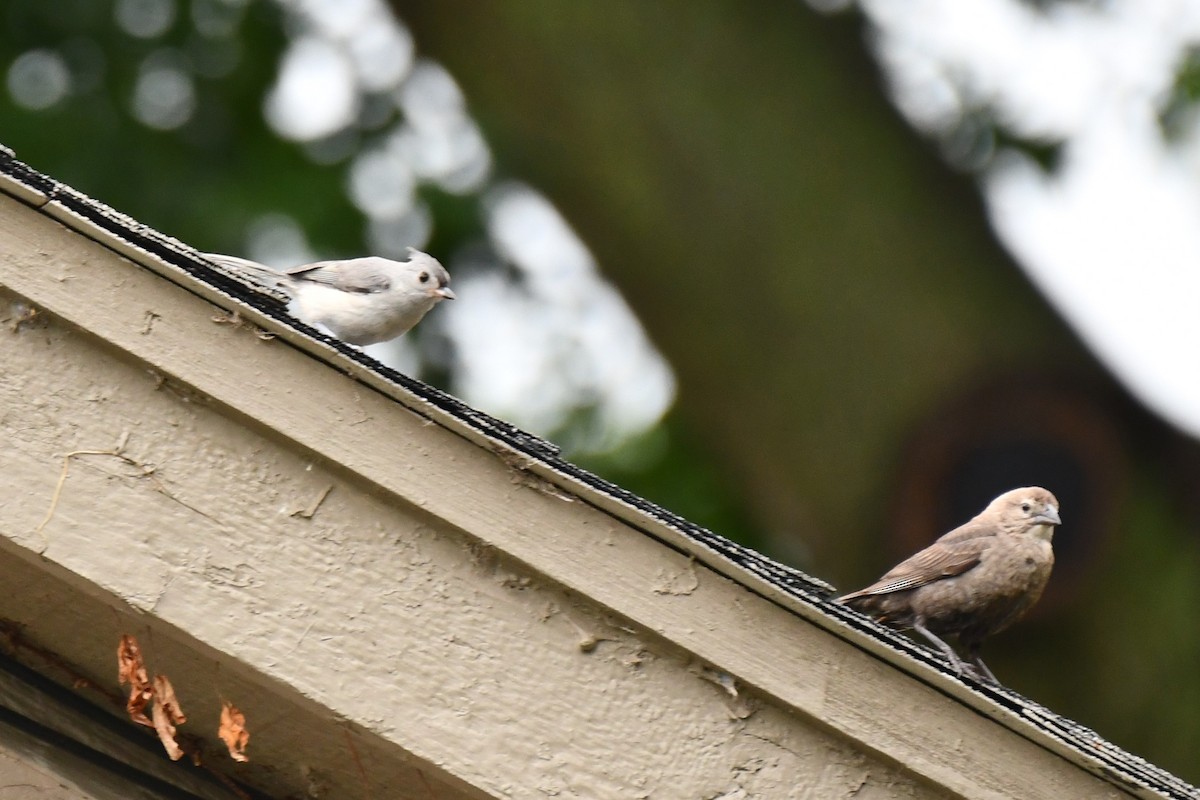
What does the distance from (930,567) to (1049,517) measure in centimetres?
45

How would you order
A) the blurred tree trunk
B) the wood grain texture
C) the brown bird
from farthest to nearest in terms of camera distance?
the blurred tree trunk → the brown bird → the wood grain texture

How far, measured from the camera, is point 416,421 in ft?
8.39

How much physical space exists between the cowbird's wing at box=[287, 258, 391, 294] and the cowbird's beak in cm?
231

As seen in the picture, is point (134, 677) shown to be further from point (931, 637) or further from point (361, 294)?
point (931, 637)

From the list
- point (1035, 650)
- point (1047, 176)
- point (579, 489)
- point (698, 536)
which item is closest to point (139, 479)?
point (579, 489)

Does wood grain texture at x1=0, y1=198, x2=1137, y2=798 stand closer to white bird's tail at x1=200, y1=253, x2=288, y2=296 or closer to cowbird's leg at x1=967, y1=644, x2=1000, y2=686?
white bird's tail at x1=200, y1=253, x2=288, y2=296

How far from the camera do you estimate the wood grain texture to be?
2506mm

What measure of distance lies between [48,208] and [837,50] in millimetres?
3834

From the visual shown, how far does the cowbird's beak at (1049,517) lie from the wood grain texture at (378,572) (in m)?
2.72

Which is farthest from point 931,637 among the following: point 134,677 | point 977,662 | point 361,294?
point 134,677

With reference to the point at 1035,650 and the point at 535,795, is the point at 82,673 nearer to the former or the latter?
the point at 535,795

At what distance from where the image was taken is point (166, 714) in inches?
105

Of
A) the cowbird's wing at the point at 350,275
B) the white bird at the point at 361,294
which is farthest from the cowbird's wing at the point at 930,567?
the cowbird's wing at the point at 350,275

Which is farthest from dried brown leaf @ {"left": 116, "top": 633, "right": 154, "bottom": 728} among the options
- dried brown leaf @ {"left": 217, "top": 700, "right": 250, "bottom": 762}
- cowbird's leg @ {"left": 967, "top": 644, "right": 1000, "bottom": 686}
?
cowbird's leg @ {"left": 967, "top": 644, "right": 1000, "bottom": 686}
